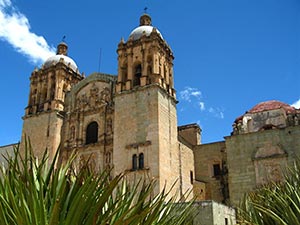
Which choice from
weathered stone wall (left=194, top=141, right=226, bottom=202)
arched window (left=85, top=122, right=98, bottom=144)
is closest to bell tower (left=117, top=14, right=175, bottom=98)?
arched window (left=85, top=122, right=98, bottom=144)

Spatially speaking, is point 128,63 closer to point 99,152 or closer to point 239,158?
point 99,152

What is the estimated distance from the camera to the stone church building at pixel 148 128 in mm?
18109

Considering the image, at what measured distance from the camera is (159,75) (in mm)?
19859

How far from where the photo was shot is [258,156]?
1830 centimetres

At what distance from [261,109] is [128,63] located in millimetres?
8595

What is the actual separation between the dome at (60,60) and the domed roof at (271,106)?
1276 cm

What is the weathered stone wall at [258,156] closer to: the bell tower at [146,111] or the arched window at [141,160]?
the bell tower at [146,111]

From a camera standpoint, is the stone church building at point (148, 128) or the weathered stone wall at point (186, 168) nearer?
the stone church building at point (148, 128)

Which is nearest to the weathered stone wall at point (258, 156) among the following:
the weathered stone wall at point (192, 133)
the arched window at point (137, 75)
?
the weathered stone wall at point (192, 133)

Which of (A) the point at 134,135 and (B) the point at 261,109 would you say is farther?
(B) the point at 261,109

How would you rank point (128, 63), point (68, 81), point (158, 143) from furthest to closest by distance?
point (68, 81)
point (128, 63)
point (158, 143)

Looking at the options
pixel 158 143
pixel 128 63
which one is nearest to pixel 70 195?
pixel 158 143

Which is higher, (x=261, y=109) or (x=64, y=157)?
(x=261, y=109)

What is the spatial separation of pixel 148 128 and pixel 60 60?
964cm
